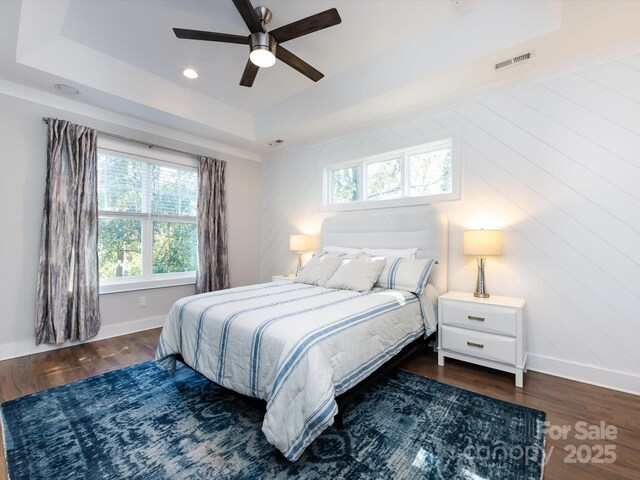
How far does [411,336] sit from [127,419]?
85.6 inches

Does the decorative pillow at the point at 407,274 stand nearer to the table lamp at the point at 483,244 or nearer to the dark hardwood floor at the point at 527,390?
the table lamp at the point at 483,244

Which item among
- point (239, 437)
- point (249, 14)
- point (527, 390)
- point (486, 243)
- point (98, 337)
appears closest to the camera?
point (239, 437)

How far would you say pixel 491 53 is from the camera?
2.29 meters

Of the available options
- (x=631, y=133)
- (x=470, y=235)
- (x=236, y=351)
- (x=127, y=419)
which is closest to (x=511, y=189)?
(x=470, y=235)

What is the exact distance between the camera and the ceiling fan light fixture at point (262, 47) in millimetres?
2072

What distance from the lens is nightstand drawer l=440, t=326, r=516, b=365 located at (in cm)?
231

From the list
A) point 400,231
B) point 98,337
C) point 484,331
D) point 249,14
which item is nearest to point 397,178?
point 400,231

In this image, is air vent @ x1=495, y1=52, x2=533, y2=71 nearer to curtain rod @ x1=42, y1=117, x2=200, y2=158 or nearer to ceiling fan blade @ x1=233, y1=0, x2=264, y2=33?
ceiling fan blade @ x1=233, y1=0, x2=264, y2=33

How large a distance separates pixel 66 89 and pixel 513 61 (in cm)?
Answer: 426

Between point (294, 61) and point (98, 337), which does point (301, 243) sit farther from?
point (98, 337)

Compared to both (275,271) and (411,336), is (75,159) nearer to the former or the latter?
(275,271)

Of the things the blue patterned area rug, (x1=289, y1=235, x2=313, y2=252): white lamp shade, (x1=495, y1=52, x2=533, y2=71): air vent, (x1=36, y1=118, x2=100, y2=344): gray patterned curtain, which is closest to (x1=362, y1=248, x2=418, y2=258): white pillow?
(x1=289, y1=235, x2=313, y2=252): white lamp shade

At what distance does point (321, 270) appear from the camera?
10.3 ft

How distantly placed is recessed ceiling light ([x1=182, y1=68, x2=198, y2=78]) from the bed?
8.02 ft
